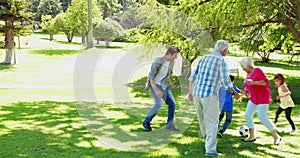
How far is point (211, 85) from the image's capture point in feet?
18.1

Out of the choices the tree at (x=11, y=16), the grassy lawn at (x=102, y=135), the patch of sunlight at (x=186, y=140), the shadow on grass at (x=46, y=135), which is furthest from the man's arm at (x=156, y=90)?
the tree at (x=11, y=16)

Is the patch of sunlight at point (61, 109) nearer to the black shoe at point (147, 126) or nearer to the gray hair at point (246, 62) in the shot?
the black shoe at point (147, 126)

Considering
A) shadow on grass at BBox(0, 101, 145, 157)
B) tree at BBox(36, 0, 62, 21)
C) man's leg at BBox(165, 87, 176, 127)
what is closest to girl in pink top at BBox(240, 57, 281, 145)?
man's leg at BBox(165, 87, 176, 127)

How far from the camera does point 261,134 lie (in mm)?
7434

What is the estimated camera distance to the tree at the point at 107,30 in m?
7.82

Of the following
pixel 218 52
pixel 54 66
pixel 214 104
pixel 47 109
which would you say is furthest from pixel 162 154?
pixel 54 66

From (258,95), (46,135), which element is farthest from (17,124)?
(258,95)

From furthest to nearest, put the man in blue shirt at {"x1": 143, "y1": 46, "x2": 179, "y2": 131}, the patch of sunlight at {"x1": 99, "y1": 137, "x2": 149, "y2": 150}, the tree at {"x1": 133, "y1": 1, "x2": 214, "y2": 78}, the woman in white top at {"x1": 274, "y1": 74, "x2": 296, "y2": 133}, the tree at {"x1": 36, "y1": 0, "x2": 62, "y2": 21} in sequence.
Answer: the tree at {"x1": 36, "y1": 0, "x2": 62, "y2": 21} < the tree at {"x1": 133, "y1": 1, "x2": 214, "y2": 78} < the woman in white top at {"x1": 274, "y1": 74, "x2": 296, "y2": 133} < the man in blue shirt at {"x1": 143, "y1": 46, "x2": 179, "y2": 131} < the patch of sunlight at {"x1": 99, "y1": 137, "x2": 149, "y2": 150}

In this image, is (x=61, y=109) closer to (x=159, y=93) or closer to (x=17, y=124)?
(x=17, y=124)

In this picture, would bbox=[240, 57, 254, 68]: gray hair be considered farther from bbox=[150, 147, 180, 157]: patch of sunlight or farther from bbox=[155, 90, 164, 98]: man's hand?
bbox=[150, 147, 180, 157]: patch of sunlight

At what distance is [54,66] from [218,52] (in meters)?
21.9

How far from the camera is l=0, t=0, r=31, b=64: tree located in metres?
23.2

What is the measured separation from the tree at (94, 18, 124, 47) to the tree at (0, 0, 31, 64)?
17.0 m

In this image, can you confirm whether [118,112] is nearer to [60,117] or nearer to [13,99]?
[60,117]
